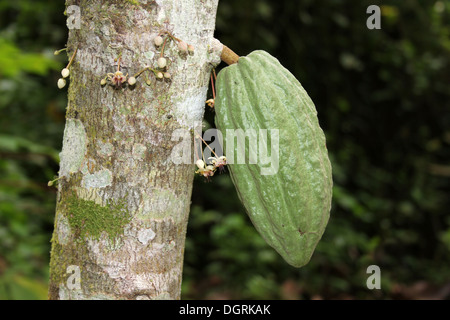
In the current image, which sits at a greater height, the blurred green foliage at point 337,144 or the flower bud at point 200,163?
the blurred green foliage at point 337,144

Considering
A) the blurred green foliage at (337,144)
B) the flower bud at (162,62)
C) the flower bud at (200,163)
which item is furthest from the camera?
the blurred green foliage at (337,144)

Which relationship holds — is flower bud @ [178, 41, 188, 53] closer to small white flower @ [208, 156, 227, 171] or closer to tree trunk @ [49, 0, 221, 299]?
tree trunk @ [49, 0, 221, 299]

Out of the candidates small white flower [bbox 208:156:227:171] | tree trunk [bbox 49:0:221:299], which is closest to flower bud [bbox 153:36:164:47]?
tree trunk [bbox 49:0:221:299]

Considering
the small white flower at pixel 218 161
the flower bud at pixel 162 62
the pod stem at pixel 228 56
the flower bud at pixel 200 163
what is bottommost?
the flower bud at pixel 200 163

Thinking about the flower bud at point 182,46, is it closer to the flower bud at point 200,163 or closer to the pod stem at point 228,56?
the pod stem at point 228,56

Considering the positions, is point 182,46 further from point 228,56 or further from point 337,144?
point 337,144

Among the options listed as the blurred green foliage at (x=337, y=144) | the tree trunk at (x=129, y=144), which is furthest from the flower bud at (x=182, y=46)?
the blurred green foliage at (x=337, y=144)

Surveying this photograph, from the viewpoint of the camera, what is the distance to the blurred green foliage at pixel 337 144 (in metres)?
3.31

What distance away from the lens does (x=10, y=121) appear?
4.15m

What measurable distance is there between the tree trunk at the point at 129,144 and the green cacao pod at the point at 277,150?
8cm

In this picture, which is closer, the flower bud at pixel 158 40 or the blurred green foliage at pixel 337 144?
the flower bud at pixel 158 40

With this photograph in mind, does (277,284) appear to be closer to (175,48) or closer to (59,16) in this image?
(175,48)
